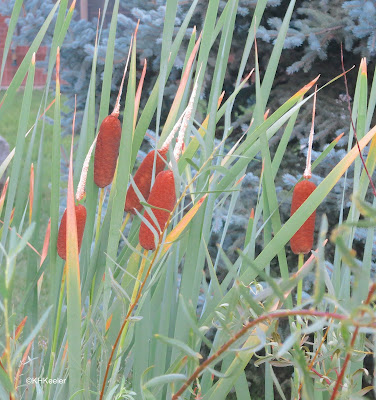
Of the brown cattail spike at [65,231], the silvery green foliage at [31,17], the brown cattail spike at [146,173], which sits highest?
the silvery green foliage at [31,17]

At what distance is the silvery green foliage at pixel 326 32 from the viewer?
1.98 metres

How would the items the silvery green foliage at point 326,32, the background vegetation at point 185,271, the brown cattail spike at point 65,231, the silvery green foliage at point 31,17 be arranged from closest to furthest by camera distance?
the background vegetation at point 185,271, the brown cattail spike at point 65,231, the silvery green foliage at point 326,32, the silvery green foliage at point 31,17

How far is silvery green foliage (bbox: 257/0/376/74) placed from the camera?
6.51ft

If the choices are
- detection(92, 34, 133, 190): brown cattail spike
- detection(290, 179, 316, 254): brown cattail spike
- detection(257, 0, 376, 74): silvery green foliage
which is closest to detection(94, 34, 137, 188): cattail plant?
detection(92, 34, 133, 190): brown cattail spike

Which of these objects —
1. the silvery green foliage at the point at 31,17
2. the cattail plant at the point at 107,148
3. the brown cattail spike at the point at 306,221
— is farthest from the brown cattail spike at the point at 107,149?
the silvery green foliage at the point at 31,17

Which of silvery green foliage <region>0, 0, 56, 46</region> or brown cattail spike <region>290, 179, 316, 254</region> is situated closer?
brown cattail spike <region>290, 179, 316, 254</region>

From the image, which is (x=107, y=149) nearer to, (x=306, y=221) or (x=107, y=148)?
(x=107, y=148)

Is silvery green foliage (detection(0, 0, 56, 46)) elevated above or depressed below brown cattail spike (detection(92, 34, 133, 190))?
above

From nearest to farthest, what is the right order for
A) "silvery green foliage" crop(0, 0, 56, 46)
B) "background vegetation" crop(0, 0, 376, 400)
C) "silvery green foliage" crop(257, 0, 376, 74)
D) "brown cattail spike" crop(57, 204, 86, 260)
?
"background vegetation" crop(0, 0, 376, 400) → "brown cattail spike" crop(57, 204, 86, 260) → "silvery green foliage" crop(257, 0, 376, 74) → "silvery green foliage" crop(0, 0, 56, 46)

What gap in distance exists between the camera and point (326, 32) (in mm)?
2146

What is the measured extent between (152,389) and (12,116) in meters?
6.81

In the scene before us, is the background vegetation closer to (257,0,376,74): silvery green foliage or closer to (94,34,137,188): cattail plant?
(94,34,137,188): cattail plant

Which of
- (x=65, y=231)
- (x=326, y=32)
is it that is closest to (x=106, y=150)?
(x=65, y=231)

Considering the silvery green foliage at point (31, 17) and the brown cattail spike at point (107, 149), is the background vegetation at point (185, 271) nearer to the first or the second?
the brown cattail spike at point (107, 149)
